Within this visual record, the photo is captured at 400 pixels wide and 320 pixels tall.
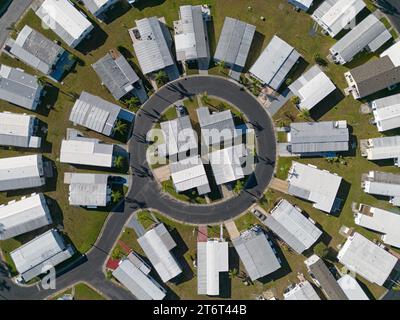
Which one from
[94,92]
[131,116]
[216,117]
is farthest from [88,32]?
[216,117]

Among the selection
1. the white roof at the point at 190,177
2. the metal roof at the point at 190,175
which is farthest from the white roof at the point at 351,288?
the white roof at the point at 190,177

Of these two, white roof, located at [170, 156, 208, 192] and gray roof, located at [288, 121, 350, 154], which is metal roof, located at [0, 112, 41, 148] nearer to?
white roof, located at [170, 156, 208, 192]

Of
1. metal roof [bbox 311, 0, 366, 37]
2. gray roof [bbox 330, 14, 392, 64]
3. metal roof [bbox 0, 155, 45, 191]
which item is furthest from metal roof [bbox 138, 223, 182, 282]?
metal roof [bbox 311, 0, 366, 37]

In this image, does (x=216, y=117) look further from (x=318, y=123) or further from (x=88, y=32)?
(x=88, y=32)

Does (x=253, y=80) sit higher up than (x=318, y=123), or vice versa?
(x=253, y=80)

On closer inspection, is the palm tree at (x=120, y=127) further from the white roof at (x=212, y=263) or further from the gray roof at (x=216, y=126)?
the white roof at (x=212, y=263)

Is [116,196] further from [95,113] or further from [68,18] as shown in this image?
[68,18]

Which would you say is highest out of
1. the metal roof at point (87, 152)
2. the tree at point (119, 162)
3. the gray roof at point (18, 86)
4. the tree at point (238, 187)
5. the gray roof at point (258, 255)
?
the gray roof at point (18, 86)
